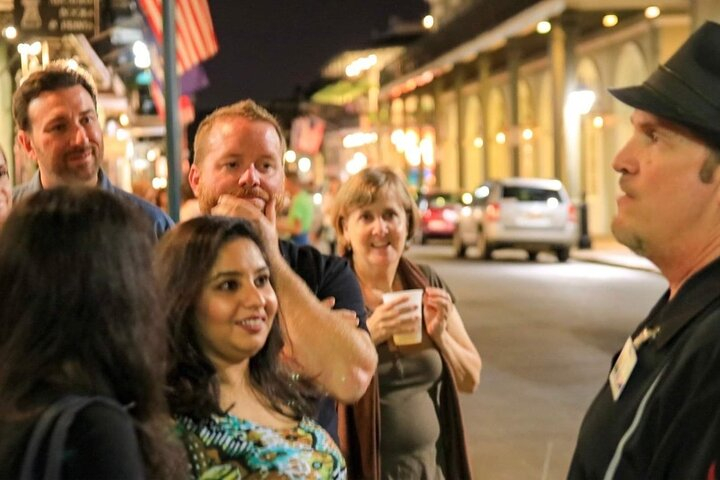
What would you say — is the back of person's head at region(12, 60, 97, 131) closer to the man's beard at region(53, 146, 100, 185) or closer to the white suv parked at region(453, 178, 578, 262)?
the man's beard at region(53, 146, 100, 185)

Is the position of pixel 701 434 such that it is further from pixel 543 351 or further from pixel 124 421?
pixel 543 351

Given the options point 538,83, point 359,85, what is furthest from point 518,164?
point 359,85

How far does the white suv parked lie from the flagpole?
18.6 metres

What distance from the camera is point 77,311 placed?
184cm

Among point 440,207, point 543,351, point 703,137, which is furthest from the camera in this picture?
point 440,207

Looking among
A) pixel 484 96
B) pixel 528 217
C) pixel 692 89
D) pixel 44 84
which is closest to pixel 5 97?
pixel 528 217

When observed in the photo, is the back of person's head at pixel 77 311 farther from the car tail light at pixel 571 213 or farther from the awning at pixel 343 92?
the awning at pixel 343 92

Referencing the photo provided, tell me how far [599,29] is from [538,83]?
237 inches

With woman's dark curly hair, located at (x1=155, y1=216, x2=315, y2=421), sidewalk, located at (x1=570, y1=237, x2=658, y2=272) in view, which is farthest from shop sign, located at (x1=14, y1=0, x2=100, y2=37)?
sidewalk, located at (x1=570, y1=237, x2=658, y2=272)

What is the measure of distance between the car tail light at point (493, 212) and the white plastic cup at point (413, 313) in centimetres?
2119

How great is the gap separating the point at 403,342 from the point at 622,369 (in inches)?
63.9

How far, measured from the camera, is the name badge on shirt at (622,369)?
2.16 m

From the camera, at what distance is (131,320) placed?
6.25 ft

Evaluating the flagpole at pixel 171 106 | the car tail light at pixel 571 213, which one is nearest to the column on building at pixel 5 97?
the flagpole at pixel 171 106
